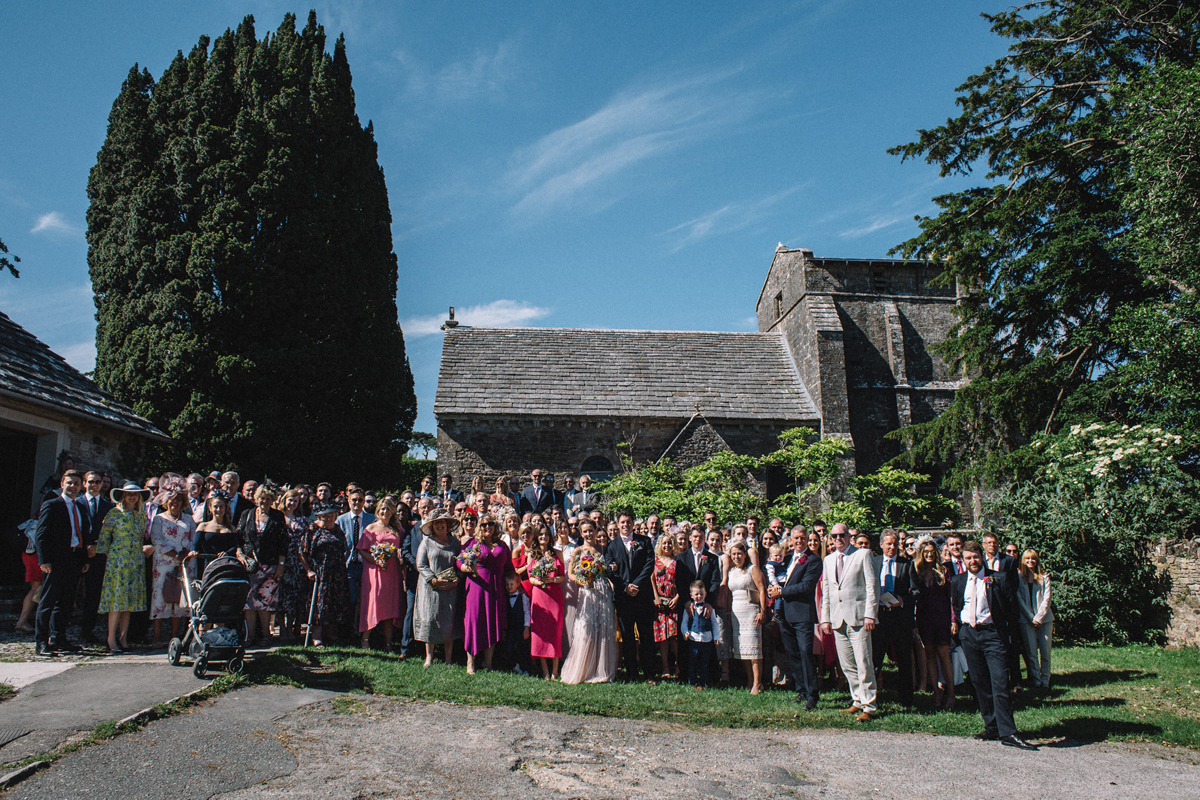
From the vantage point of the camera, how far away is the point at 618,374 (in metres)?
22.7

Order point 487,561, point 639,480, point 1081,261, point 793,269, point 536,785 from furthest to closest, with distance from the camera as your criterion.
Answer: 1. point 793,269
2. point 639,480
3. point 1081,261
4. point 487,561
5. point 536,785

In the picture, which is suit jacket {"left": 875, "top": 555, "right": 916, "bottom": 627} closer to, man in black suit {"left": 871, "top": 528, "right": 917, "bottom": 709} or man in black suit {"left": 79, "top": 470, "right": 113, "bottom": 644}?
man in black suit {"left": 871, "top": 528, "right": 917, "bottom": 709}

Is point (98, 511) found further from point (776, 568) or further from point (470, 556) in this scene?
point (776, 568)

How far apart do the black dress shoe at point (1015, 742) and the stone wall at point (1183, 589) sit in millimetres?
6535

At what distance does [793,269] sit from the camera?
82.9 ft

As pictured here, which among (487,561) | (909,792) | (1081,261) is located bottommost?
(909,792)

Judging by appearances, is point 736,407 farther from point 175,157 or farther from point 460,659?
point 175,157

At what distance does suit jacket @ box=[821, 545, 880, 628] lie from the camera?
707 centimetres

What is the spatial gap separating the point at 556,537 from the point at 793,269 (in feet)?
63.9

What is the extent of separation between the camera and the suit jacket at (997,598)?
6809mm

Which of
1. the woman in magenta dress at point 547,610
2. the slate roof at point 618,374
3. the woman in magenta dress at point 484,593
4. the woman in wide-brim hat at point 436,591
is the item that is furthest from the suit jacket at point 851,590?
the slate roof at point 618,374

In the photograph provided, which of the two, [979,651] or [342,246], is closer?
[979,651]

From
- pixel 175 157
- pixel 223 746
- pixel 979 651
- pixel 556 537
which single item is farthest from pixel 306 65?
pixel 979 651

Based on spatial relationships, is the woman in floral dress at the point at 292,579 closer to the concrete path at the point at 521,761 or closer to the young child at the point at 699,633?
the concrete path at the point at 521,761
